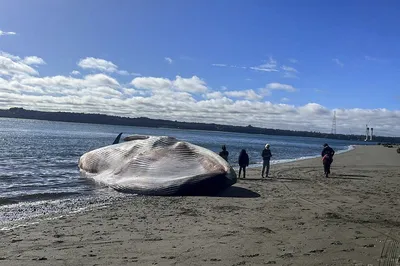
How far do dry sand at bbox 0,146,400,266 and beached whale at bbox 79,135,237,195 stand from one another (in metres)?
0.59

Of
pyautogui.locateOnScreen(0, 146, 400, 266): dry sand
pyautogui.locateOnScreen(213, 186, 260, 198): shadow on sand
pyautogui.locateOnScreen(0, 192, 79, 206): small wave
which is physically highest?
pyautogui.locateOnScreen(0, 146, 400, 266): dry sand

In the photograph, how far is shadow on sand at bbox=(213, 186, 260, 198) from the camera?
13461 millimetres

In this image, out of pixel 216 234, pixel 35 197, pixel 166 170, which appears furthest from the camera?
pixel 166 170

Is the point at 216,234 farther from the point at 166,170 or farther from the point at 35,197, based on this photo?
the point at 35,197

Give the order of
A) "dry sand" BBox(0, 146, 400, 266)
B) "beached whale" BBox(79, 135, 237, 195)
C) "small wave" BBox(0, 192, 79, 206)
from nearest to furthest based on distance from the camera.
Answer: "dry sand" BBox(0, 146, 400, 266), "small wave" BBox(0, 192, 79, 206), "beached whale" BBox(79, 135, 237, 195)

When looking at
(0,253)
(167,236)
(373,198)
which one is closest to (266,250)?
(167,236)

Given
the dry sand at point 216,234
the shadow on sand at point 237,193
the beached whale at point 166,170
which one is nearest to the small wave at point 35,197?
the beached whale at point 166,170

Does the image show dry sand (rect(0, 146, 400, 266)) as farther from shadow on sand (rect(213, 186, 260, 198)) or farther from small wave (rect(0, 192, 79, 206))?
small wave (rect(0, 192, 79, 206))

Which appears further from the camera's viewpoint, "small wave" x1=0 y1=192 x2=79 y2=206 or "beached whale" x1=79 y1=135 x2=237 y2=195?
"beached whale" x1=79 y1=135 x2=237 y2=195

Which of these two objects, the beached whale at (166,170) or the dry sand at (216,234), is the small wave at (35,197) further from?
the dry sand at (216,234)

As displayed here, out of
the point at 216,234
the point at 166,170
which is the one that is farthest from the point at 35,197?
the point at 216,234

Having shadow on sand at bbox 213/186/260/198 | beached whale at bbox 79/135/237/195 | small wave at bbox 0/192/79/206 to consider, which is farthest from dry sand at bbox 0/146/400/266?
small wave at bbox 0/192/79/206

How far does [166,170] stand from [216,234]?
6.51 m

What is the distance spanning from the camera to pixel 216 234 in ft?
26.4
